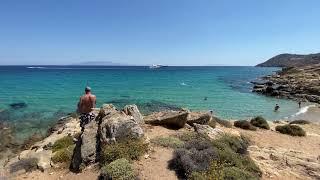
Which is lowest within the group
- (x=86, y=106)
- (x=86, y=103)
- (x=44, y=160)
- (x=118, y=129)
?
(x=44, y=160)

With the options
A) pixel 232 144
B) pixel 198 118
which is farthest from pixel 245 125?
pixel 232 144

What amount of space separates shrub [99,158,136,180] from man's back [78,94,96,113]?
4.46 metres

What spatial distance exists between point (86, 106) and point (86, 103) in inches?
8.7

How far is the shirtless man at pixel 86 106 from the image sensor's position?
54.0ft

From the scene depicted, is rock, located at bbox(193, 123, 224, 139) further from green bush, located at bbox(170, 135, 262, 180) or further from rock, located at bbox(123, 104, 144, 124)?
rock, located at bbox(123, 104, 144, 124)

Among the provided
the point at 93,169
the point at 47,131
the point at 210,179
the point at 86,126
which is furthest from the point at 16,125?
the point at 210,179

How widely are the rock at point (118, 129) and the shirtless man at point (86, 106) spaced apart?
157 cm

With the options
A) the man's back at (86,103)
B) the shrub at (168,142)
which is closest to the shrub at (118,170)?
the shrub at (168,142)

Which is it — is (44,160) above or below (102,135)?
below

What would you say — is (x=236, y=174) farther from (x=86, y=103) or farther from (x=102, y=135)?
(x=86, y=103)

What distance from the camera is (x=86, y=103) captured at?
16594mm

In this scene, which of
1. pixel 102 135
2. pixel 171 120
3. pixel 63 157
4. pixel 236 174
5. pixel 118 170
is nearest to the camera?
pixel 236 174

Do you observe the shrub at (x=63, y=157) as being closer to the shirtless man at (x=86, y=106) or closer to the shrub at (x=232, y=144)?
the shirtless man at (x=86, y=106)

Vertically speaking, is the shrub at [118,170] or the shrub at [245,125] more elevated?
the shrub at [118,170]
